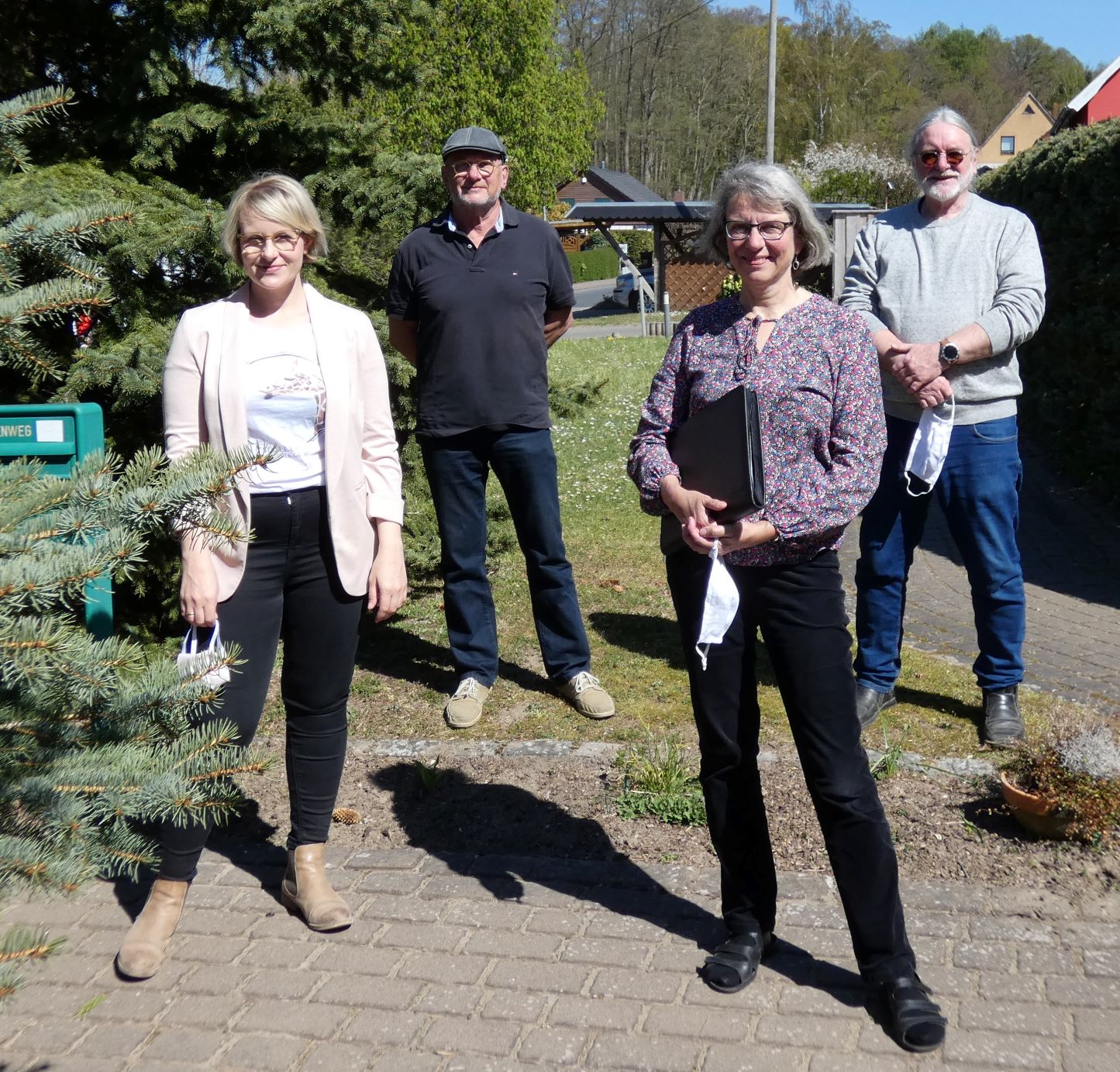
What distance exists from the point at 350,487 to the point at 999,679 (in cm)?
264

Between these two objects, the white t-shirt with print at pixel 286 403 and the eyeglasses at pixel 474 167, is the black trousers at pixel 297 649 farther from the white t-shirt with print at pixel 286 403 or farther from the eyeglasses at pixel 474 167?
the eyeglasses at pixel 474 167

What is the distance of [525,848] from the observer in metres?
3.98

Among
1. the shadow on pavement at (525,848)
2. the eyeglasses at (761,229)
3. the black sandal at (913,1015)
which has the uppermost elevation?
the eyeglasses at (761,229)

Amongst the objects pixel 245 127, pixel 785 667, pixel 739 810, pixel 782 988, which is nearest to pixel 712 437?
pixel 785 667

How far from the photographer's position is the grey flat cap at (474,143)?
15.4 feet

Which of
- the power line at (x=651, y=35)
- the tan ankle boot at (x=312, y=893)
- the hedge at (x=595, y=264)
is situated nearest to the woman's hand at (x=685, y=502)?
the tan ankle boot at (x=312, y=893)

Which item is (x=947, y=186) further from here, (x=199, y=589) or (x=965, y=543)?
(x=199, y=589)

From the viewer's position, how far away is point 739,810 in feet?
10.4

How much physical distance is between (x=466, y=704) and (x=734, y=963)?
211 centimetres

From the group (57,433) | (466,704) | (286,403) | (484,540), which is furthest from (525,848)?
(57,433)

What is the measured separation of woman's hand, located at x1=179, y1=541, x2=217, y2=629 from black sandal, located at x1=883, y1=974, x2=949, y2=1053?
1971mm

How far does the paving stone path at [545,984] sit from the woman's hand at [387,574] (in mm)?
902

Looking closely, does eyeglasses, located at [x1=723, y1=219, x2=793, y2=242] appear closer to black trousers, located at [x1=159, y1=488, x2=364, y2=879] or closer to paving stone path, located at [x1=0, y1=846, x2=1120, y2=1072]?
black trousers, located at [x1=159, y1=488, x2=364, y2=879]

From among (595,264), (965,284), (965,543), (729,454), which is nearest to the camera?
(729,454)
